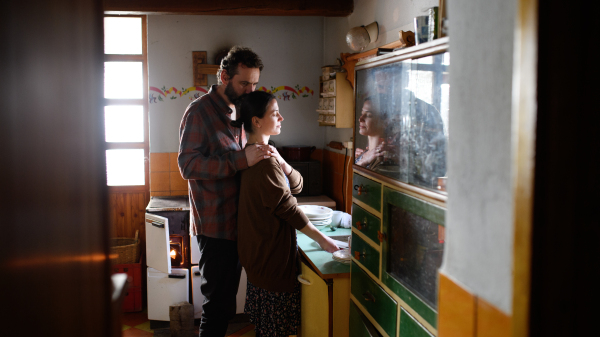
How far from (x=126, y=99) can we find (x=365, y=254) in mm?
3106

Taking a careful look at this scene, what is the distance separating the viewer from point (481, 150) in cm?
85

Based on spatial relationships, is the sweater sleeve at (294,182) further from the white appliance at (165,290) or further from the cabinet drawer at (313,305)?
the white appliance at (165,290)

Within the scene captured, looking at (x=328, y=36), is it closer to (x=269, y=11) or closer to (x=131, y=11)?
(x=269, y=11)

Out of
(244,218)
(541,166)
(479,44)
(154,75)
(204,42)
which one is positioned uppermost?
(204,42)

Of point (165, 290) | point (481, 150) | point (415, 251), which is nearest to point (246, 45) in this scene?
point (165, 290)

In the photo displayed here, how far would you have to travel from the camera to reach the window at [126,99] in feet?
13.2

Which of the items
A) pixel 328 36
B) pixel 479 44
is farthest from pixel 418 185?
pixel 328 36

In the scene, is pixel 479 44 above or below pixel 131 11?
below

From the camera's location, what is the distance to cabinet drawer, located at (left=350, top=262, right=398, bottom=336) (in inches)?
61.4

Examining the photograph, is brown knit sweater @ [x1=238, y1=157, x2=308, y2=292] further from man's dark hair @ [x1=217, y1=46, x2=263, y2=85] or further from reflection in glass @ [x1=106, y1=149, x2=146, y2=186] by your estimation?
reflection in glass @ [x1=106, y1=149, x2=146, y2=186]

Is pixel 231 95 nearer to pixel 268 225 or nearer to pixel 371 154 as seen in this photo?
pixel 268 225

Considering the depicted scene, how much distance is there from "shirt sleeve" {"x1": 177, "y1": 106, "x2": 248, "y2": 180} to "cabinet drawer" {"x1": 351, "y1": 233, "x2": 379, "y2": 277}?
2.17 feet

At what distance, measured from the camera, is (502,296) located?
79cm

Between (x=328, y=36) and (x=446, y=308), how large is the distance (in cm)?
346
